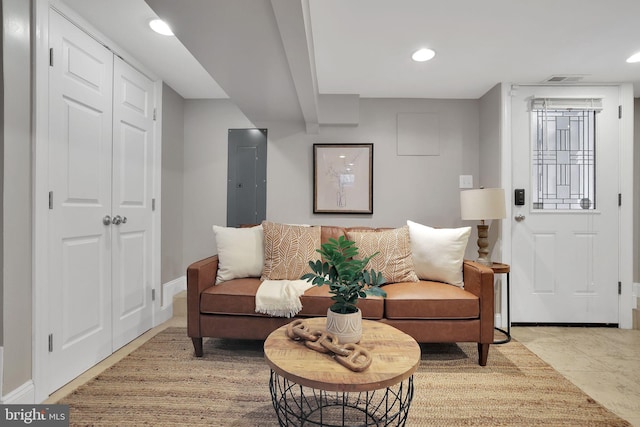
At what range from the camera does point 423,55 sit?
2369mm

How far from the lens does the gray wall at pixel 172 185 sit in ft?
9.79

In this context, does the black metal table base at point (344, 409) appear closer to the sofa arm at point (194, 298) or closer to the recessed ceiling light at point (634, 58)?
the sofa arm at point (194, 298)

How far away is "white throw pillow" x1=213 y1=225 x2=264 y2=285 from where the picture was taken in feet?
8.05

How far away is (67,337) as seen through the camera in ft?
6.15

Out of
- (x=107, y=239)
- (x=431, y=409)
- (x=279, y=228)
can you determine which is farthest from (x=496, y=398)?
(x=107, y=239)

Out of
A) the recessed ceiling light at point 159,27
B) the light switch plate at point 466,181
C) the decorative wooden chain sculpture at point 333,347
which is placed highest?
the recessed ceiling light at point 159,27

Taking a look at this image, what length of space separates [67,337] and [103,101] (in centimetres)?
153

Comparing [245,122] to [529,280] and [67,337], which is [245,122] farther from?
[529,280]

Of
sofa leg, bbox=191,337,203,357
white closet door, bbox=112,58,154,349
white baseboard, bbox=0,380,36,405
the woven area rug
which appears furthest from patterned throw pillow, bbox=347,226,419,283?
white baseboard, bbox=0,380,36,405

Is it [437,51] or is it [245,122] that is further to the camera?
[245,122]

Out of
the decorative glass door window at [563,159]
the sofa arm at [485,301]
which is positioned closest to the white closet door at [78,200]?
the sofa arm at [485,301]

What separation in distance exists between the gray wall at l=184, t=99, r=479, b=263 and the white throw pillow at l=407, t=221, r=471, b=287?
2.43ft

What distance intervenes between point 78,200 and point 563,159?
387 cm

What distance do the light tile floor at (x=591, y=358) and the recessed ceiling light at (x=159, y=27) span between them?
7.31 ft
